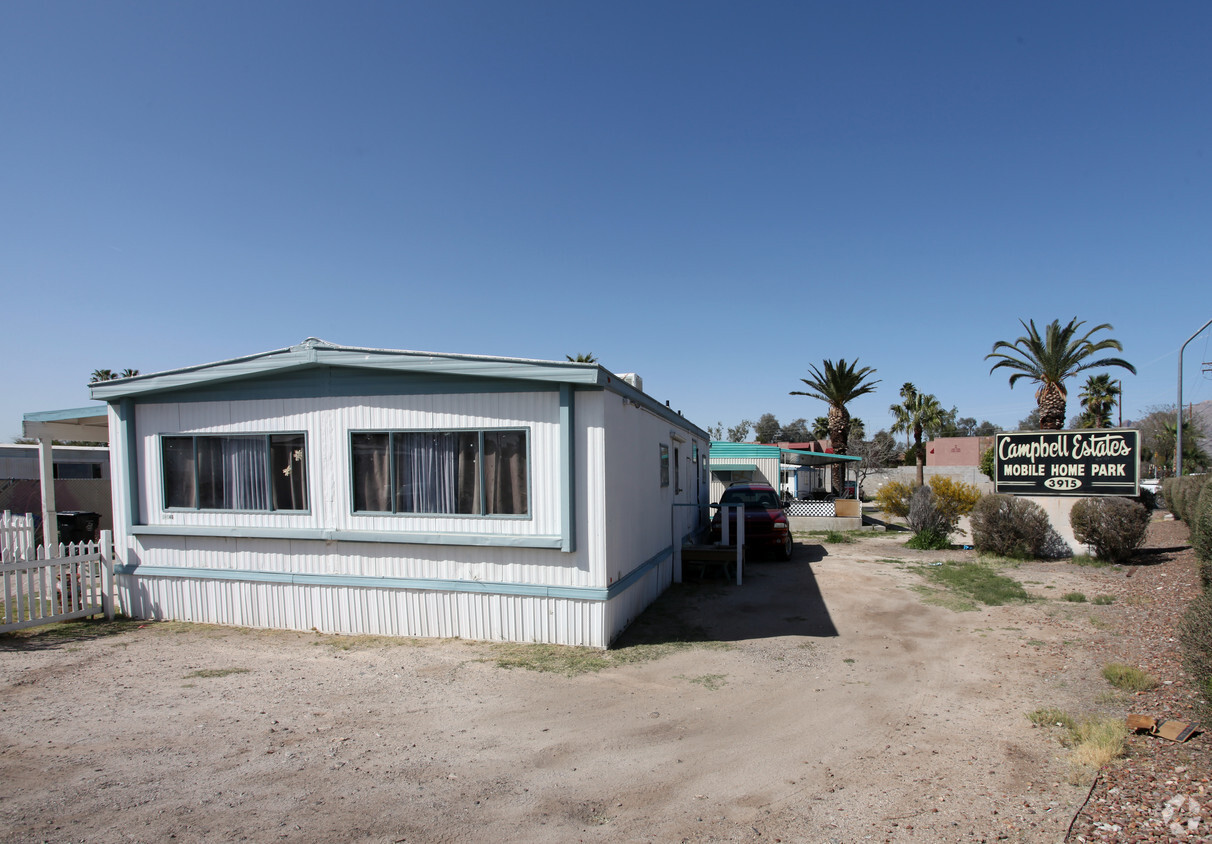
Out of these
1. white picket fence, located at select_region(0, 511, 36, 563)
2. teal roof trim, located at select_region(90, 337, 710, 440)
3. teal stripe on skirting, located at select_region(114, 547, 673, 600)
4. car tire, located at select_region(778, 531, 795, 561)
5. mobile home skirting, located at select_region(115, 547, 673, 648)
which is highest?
teal roof trim, located at select_region(90, 337, 710, 440)

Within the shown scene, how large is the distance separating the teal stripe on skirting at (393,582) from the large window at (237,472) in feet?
2.73

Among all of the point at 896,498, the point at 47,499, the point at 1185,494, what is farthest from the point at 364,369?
the point at 1185,494

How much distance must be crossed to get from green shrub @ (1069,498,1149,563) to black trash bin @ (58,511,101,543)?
19273 mm

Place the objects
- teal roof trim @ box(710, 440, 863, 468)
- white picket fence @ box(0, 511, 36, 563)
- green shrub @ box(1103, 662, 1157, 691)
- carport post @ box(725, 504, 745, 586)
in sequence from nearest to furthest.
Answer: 1. green shrub @ box(1103, 662, 1157, 691)
2. white picket fence @ box(0, 511, 36, 563)
3. carport post @ box(725, 504, 745, 586)
4. teal roof trim @ box(710, 440, 863, 468)

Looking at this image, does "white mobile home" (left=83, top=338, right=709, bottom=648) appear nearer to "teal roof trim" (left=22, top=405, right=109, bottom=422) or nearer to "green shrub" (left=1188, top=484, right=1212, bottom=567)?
"teal roof trim" (left=22, top=405, right=109, bottom=422)

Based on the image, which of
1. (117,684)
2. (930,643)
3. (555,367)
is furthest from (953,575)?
(117,684)

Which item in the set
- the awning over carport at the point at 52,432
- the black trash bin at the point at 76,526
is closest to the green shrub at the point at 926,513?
the awning over carport at the point at 52,432

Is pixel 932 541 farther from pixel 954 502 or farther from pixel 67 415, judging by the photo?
pixel 67 415

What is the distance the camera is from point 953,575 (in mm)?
11977

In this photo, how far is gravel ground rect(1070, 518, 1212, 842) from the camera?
354 cm

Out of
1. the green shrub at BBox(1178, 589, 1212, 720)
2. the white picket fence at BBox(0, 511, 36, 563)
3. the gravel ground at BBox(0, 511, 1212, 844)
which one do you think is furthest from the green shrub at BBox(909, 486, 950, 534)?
the white picket fence at BBox(0, 511, 36, 563)

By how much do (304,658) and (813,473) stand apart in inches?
1422

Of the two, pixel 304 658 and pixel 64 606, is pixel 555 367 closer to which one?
pixel 304 658

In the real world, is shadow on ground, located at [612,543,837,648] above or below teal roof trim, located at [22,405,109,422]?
below
